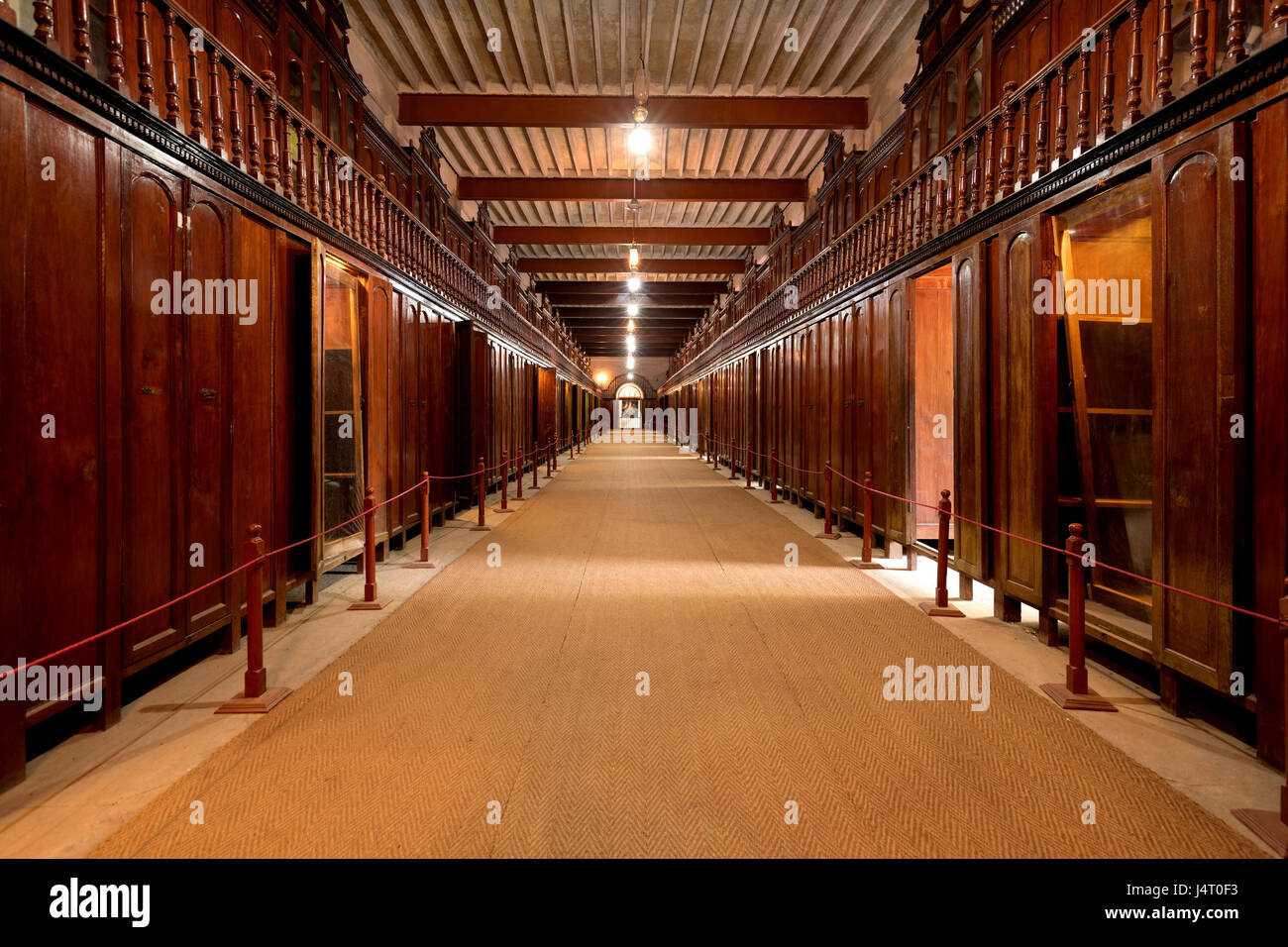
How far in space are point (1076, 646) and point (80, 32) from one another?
605 cm

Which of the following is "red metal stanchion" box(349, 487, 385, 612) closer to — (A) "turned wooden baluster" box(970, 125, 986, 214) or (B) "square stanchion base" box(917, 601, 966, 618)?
(B) "square stanchion base" box(917, 601, 966, 618)

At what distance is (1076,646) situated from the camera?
13.3ft

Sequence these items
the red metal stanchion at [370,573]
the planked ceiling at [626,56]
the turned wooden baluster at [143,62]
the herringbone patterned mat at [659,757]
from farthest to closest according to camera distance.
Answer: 1. the planked ceiling at [626,56]
2. the red metal stanchion at [370,573]
3. the turned wooden baluster at [143,62]
4. the herringbone patterned mat at [659,757]

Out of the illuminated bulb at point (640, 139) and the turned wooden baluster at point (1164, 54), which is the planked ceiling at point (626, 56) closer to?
the illuminated bulb at point (640, 139)

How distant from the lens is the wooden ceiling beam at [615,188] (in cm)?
1581

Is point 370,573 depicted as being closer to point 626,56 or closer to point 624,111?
point 626,56

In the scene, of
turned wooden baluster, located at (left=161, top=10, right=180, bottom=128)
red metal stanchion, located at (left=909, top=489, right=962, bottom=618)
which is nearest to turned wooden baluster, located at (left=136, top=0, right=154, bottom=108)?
turned wooden baluster, located at (left=161, top=10, right=180, bottom=128)

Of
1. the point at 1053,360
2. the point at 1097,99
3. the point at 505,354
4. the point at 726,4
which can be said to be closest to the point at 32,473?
the point at 1053,360

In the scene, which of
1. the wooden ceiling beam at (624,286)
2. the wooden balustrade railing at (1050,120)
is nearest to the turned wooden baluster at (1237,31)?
the wooden balustrade railing at (1050,120)

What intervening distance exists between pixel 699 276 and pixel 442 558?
78.0 ft

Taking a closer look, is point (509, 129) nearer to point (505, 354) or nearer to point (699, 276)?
point (505, 354)

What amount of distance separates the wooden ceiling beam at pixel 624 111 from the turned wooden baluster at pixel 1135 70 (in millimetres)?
8642

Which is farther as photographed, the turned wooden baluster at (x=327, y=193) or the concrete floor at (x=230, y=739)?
the turned wooden baluster at (x=327, y=193)
